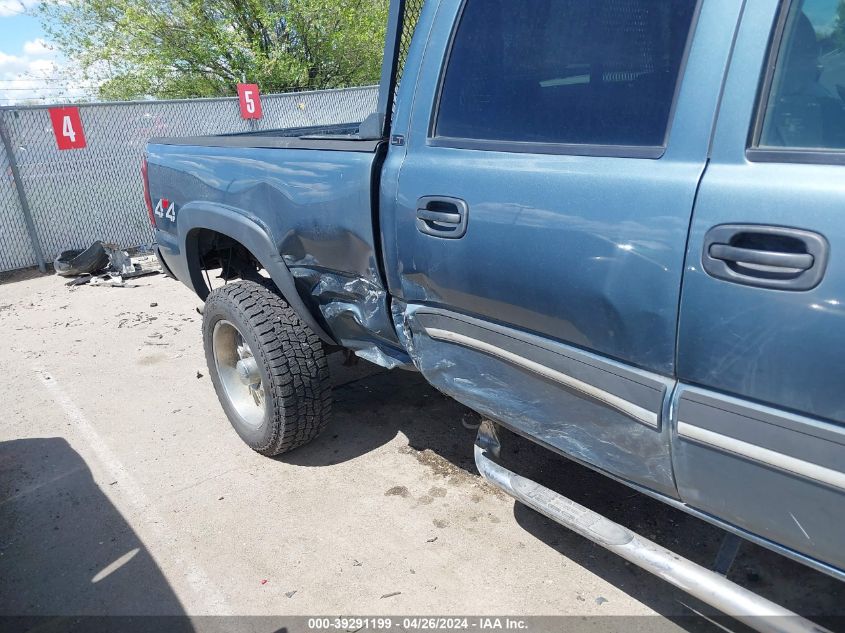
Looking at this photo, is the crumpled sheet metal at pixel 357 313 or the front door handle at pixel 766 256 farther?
the crumpled sheet metal at pixel 357 313

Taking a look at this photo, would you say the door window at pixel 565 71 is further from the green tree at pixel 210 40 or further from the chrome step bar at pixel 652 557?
the green tree at pixel 210 40

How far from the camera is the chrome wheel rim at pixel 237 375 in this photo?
11.6 ft

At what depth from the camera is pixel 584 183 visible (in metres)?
1.80

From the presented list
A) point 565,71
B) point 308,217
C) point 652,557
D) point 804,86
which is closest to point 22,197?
point 308,217

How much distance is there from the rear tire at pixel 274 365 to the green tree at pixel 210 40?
1208 cm

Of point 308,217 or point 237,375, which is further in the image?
point 237,375

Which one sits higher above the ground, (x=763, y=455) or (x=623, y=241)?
(x=623, y=241)

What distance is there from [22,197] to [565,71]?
812 cm

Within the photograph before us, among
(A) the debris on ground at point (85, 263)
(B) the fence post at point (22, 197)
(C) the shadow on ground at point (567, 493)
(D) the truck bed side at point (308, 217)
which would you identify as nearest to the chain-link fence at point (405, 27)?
(D) the truck bed side at point (308, 217)

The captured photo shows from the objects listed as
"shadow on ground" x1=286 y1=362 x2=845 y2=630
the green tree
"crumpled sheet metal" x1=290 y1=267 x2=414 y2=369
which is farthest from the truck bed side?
the green tree

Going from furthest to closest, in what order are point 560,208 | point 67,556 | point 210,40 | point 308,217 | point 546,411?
1. point 210,40
2. point 67,556
3. point 308,217
4. point 546,411
5. point 560,208

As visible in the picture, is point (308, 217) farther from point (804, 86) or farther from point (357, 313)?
point (804, 86)

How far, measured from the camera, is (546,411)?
2.07 m

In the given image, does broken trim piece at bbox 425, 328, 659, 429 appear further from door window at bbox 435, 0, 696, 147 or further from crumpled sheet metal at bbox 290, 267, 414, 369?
door window at bbox 435, 0, 696, 147
